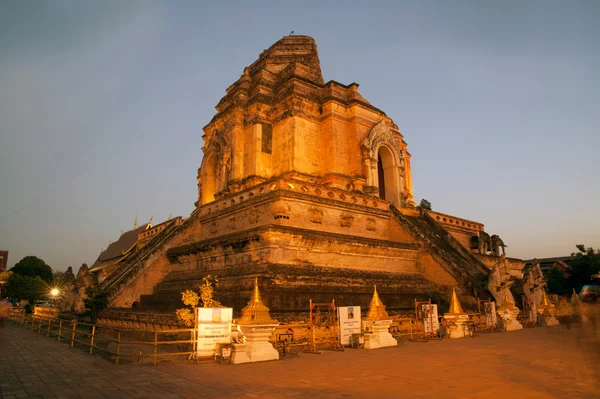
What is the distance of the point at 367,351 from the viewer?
445 inches

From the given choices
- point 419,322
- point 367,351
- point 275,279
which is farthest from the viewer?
point 419,322

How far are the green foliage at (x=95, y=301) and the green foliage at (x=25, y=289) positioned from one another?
1237 inches

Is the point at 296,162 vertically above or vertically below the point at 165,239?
above

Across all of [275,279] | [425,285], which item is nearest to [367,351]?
[275,279]

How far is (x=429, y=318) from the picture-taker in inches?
575

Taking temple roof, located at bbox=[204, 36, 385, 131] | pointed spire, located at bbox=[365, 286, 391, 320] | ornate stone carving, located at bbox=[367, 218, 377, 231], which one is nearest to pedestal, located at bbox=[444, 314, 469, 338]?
pointed spire, located at bbox=[365, 286, 391, 320]

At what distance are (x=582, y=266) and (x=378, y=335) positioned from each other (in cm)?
2830

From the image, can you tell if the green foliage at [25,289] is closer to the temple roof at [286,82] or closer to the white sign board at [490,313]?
the temple roof at [286,82]

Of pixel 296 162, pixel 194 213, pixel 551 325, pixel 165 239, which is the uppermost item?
pixel 296 162

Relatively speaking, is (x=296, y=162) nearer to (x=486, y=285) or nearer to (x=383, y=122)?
(x=383, y=122)

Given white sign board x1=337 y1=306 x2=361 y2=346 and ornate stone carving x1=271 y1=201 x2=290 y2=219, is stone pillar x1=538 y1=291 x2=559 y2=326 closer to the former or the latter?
white sign board x1=337 y1=306 x2=361 y2=346

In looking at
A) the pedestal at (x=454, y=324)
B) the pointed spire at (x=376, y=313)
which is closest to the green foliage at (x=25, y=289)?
the pointed spire at (x=376, y=313)

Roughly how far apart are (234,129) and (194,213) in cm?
612

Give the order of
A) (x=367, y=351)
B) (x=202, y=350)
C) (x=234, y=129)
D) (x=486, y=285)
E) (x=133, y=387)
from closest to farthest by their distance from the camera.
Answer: (x=133, y=387)
(x=202, y=350)
(x=367, y=351)
(x=486, y=285)
(x=234, y=129)
